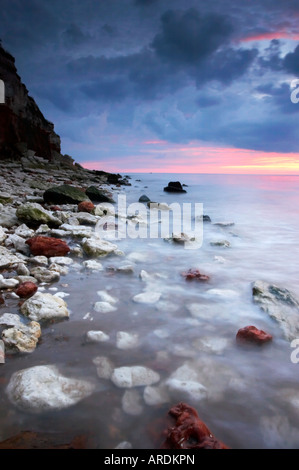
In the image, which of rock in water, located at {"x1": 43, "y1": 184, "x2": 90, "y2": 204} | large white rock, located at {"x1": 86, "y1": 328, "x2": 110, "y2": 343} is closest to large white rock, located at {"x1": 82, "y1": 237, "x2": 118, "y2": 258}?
large white rock, located at {"x1": 86, "y1": 328, "x2": 110, "y2": 343}

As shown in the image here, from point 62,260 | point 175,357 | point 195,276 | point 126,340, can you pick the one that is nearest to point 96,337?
point 126,340

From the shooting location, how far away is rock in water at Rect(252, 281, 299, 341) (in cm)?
282

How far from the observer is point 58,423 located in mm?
1677

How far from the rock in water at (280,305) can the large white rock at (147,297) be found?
3.70 ft

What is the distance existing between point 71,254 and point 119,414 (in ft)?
10.9

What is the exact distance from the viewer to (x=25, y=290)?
3.19 metres

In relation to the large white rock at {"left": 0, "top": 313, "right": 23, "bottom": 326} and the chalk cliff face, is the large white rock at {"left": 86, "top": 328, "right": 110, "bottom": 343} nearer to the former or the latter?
the large white rock at {"left": 0, "top": 313, "right": 23, "bottom": 326}

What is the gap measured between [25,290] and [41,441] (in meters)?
1.86

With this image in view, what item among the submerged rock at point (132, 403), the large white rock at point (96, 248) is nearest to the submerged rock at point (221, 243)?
the large white rock at point (96, 248)

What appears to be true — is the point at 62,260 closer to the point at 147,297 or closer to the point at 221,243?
the point at 147,297

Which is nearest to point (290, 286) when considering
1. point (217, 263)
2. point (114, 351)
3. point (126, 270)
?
point (217, 263)

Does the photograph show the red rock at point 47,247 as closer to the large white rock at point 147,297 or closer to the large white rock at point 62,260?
the large white rock at point 62,260

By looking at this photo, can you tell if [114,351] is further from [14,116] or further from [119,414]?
[14,116]

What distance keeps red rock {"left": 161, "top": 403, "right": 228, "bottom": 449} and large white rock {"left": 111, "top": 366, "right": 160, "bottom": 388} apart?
15.2 inches
